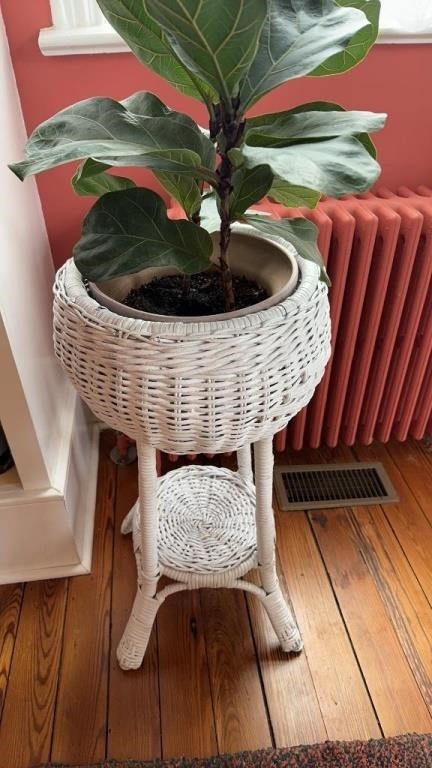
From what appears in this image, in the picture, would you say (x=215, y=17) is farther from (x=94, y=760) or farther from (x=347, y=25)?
(x=94, y=760)

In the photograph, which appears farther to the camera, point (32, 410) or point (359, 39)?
point (32, 410)

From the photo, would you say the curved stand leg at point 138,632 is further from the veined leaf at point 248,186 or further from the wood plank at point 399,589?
the veined leaf at point 248,186

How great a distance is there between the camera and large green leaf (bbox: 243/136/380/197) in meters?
0.53

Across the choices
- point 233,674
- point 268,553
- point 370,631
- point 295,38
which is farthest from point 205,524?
point 295,38

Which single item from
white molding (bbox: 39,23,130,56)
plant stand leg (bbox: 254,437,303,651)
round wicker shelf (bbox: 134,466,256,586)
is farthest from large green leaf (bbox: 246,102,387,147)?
round wicker shelf (bbox: 134,466,256,586)

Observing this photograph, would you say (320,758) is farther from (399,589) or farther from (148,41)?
(148,41)

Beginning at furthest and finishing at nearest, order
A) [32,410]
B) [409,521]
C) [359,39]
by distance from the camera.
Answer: [409,521] → [32,410] → [359,39]

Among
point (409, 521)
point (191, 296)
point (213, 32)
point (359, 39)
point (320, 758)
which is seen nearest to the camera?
point (213, 32)

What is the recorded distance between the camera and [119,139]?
24.4 inches

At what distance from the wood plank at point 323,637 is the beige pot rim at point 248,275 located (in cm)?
73

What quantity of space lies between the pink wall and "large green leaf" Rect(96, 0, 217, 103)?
51cm

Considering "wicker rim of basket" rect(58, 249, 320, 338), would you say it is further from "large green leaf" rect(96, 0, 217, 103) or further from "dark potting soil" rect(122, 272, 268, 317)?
"large green leaf" rect(96, 0, 217, 103)

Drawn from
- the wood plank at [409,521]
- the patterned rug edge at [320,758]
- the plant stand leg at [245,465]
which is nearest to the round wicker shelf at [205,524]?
the plant stand leg at [245,465]

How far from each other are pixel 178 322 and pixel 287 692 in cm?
77
